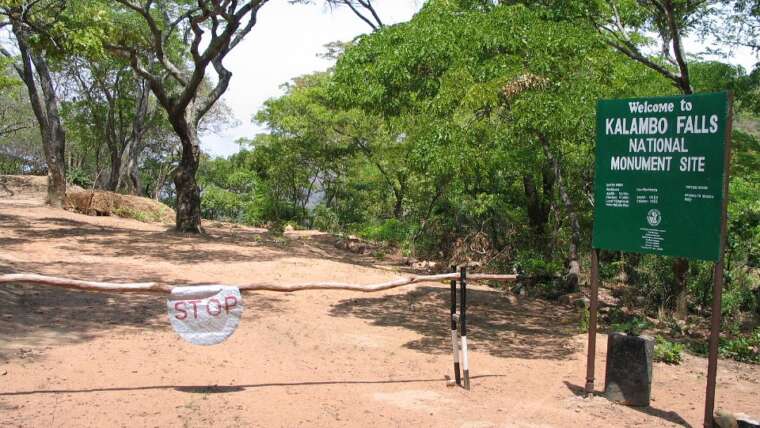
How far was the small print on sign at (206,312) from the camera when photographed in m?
5.83

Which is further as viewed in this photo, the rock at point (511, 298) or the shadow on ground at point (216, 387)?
the rock at point (511, 298)

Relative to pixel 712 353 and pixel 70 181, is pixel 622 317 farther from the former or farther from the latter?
pixel 70 181

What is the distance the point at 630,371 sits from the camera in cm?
643

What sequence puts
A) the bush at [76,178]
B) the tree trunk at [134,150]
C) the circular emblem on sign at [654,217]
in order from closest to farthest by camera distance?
the circular emblem on sign at [654,217], the tree trunk at [134,150], the bush at [76,178]

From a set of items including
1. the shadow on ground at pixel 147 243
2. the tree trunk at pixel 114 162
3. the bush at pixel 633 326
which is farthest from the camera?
the tree trunk at pixel 114 162

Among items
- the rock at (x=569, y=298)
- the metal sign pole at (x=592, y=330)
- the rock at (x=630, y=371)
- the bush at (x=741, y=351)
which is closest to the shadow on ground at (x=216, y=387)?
the metal sign pole at (x=592, y=330)

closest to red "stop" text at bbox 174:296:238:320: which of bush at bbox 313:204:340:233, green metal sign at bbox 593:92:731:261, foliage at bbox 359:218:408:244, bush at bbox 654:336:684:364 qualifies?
green metal sign at bbox 593:92:731:261

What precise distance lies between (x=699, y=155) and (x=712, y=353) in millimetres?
1745

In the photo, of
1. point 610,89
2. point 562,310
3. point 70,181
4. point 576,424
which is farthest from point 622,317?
point 70,181

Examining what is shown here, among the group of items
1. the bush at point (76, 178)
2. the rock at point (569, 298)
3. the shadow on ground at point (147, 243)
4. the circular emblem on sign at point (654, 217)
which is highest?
the bush at point (76, 178)

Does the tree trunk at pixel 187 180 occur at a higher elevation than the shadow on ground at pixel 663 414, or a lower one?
higher

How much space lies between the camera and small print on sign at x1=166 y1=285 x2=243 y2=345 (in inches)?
229

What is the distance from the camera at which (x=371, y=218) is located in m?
27.8

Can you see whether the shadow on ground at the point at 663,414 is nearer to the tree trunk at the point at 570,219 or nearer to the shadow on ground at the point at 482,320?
the shadow on ground at the point at 482,320
